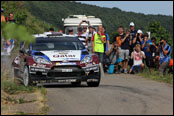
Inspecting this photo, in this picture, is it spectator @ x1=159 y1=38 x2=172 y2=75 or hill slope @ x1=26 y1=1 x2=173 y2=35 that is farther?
hill slope @ x1=26 y1=1 x2=173 y2=35

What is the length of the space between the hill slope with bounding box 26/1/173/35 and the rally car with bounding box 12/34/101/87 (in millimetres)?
73698

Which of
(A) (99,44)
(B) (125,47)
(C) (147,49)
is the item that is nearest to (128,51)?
(B) (125,47)

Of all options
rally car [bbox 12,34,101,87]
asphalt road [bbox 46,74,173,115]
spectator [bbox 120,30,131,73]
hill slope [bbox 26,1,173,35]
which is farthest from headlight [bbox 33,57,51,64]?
hill slope [bbox 26,1,173,35]

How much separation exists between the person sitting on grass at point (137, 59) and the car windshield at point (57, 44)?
16.3ft

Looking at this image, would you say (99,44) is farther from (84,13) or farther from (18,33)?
(84,13)

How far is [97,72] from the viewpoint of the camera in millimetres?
13672

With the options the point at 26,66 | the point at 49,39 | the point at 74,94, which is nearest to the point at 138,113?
the point at 74,94

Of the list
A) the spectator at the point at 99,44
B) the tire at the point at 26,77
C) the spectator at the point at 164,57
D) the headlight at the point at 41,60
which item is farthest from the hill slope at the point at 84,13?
the headlight at the point at 41,60

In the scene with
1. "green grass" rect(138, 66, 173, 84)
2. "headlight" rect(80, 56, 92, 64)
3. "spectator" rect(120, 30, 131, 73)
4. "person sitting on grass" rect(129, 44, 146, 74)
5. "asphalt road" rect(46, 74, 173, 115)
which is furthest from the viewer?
"spectator" rect(120, 30, 131, 73)

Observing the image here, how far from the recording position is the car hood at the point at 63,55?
13141 millimetres

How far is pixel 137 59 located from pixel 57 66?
671 cm

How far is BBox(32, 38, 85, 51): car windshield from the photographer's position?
14023 mm

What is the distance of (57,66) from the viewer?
1310 centimetres

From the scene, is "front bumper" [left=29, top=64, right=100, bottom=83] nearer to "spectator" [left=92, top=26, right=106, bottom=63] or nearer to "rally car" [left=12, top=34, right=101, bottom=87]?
"rally car" [left=12, top=34, right=101, bottom=87]
